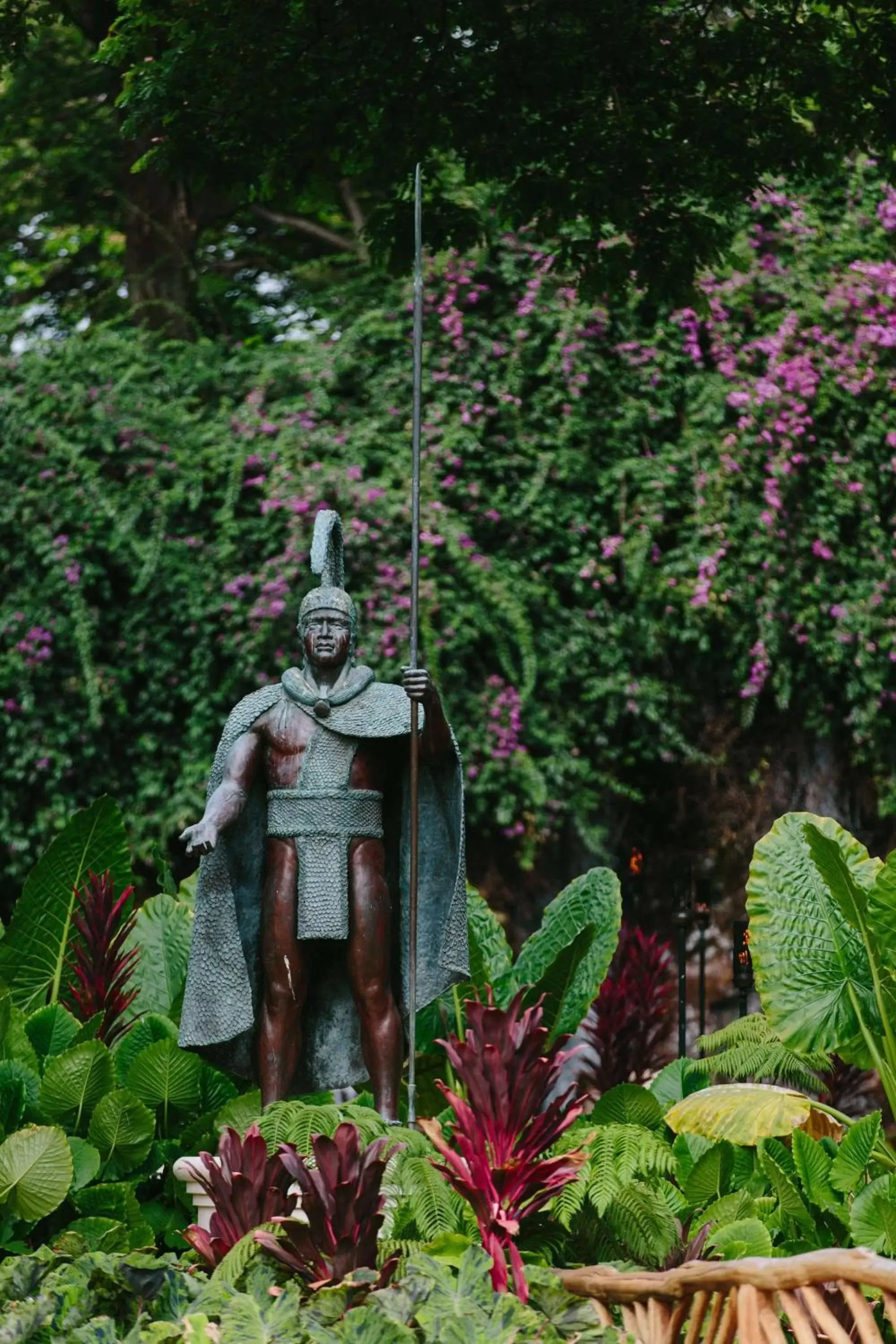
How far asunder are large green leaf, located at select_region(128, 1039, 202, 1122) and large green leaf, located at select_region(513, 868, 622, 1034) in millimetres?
1131

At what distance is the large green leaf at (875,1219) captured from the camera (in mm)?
3570

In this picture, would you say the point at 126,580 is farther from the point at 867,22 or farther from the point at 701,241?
the point at 867,22

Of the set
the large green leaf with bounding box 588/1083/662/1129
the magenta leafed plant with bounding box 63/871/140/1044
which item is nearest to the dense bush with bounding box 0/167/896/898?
the magenta leafed plant with bounding box 63/871/140/1044

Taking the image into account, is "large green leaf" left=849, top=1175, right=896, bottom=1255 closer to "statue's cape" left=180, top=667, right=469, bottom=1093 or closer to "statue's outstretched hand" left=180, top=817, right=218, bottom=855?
"statue's cape" left=180, top=667, right=469, bottom=1093

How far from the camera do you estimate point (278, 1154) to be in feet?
9.11

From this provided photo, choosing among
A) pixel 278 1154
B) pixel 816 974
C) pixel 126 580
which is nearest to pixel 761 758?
pixel 126 580

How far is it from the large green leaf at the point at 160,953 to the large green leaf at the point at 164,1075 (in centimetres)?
97

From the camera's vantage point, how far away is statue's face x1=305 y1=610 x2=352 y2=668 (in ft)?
15.8

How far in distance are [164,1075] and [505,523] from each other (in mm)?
5632

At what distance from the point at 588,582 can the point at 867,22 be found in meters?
3.73

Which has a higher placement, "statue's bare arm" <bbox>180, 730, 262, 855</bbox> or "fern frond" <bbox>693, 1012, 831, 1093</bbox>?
"statue's bare arm" <bbox>180, 730, 262, 855</bbox>

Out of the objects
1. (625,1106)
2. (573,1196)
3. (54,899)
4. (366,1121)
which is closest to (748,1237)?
(573,1196)

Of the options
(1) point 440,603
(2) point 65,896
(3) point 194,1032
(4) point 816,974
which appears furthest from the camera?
(1) point 440,603

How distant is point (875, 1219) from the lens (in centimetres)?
359
